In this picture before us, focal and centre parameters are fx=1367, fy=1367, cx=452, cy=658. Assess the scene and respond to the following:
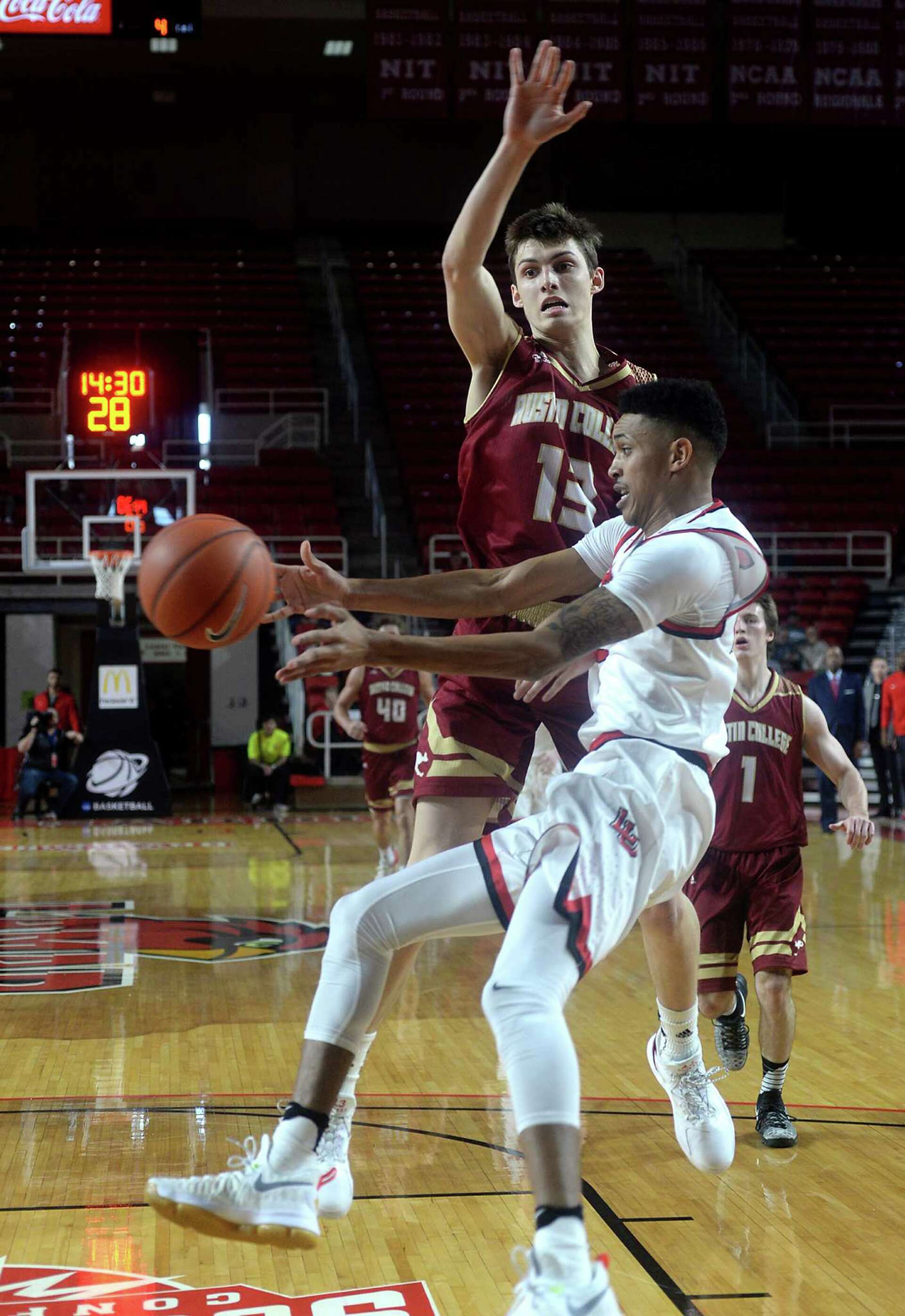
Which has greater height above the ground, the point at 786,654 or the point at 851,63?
the point at 851,63

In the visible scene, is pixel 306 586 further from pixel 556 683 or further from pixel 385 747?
pixel 385 747

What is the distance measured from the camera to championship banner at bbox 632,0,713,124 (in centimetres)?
1563

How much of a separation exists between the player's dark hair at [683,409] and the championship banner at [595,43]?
1334cm

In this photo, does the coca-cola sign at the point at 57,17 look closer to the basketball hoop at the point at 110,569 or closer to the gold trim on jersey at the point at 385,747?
the basketball hoop at the point at 110,569

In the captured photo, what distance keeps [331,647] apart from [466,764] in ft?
3.98

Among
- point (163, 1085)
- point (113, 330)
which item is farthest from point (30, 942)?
point (113, 330)

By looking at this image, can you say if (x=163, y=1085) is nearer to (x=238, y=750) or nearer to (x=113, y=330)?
(x=113, y=330)

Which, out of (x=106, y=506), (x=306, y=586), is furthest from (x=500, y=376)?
(x=106, y=506)

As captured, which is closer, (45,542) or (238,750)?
(45,542)

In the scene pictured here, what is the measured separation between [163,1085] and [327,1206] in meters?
1.91

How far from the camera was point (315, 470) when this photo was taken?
60.7ft

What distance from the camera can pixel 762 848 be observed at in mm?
4711

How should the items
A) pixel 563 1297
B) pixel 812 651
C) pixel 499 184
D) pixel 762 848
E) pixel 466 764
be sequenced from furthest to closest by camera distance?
pixel 812 651
pixel 762 848
pixel 466 764
pixel 499 184
pixel 563 1297

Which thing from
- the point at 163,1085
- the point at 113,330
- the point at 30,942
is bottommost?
the point at 30,942
